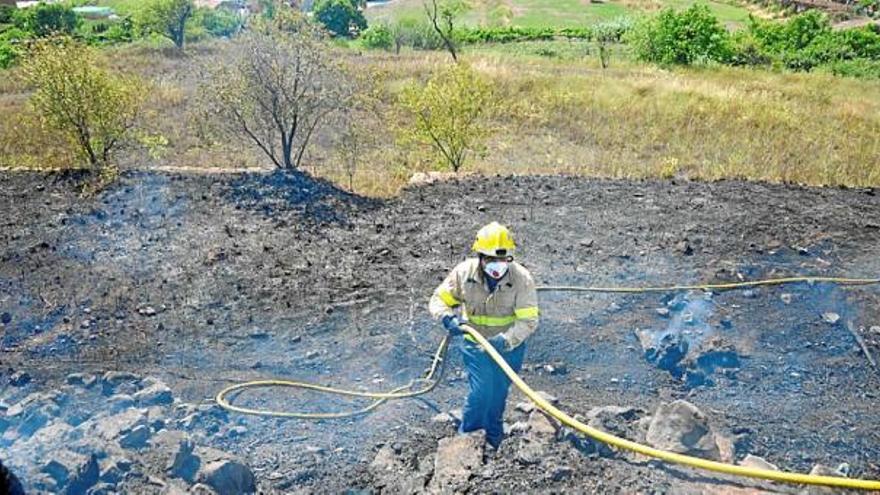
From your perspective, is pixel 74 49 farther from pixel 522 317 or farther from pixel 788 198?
pixel 788 198

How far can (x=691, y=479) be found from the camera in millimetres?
4492

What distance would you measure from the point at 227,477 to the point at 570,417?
7.69 feet

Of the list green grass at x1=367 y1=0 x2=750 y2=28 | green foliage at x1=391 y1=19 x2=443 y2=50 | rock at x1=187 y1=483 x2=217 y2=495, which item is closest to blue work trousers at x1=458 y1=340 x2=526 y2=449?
rock at x1=187 y1=483 x2=217 y2=495

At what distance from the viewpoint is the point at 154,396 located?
19.2 ft

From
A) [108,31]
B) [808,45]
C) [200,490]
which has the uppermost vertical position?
[108,31]

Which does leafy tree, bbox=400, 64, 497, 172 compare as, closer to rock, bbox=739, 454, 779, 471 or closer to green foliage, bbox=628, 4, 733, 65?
rock, bbox=739, 454, 779, 471

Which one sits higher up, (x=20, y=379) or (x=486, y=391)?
(x=486, y=391)

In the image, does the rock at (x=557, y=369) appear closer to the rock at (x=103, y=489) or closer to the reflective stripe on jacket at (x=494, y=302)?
the reflective stripe on jacket at (x=494, y=302)

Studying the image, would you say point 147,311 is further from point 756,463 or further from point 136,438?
point 756,463

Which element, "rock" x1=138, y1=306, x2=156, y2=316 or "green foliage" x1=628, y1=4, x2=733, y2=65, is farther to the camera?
"green foliage" x1=628, y1=4, x2=733, y2=65

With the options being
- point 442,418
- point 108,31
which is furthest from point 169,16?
point 442,418

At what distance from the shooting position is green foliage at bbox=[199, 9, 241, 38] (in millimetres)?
35500

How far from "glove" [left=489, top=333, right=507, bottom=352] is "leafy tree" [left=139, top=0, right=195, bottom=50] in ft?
94.7

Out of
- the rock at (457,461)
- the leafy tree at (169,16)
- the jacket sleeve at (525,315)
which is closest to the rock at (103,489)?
the rock at (457,461)
